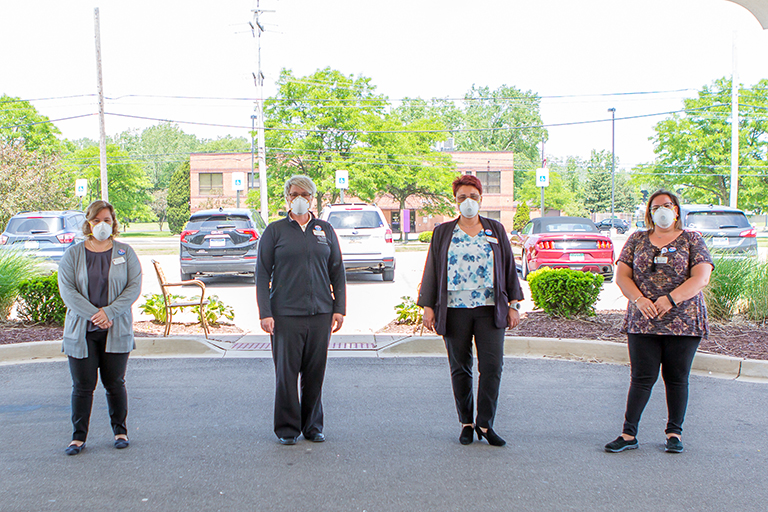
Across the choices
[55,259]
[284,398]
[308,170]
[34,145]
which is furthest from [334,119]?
[284,398]

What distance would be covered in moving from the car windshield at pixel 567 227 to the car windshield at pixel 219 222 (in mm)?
7092

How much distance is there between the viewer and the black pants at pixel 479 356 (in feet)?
14.7

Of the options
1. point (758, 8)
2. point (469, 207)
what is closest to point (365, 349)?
point (469, 207)

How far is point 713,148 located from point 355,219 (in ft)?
128

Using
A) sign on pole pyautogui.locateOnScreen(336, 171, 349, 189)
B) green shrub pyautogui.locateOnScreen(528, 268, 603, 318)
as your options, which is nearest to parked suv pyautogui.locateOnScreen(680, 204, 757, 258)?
green shrub pyautogui.locateOnScreen(528, 268, 603, 318)

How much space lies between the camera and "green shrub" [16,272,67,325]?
8531 millimetres

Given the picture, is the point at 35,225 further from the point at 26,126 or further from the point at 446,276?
the point at 26,126

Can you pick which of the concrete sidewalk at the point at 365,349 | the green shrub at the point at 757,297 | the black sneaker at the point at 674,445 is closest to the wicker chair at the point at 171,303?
the concrete sidewalk at the point at 365,349

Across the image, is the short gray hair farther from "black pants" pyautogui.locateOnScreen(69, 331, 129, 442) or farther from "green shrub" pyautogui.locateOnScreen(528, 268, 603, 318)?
"green shrub" pyautogui.locateOnScreen(528, 268, 603, 318)

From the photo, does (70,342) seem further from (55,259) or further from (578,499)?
(55,259)

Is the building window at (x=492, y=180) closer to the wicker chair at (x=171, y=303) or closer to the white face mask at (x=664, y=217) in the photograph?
the wicker chair at (x=171, y=303)

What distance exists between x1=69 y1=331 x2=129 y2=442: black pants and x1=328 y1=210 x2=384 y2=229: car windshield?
10920mm

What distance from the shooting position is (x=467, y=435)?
4652 mm

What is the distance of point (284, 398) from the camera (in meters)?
4.65
